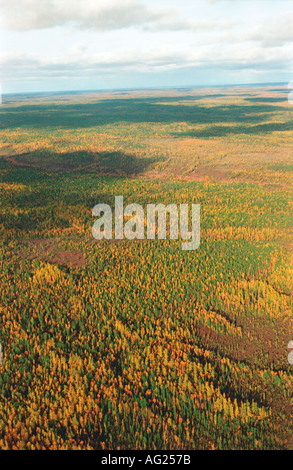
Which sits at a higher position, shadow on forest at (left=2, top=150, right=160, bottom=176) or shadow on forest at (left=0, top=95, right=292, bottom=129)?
shadow on forest at (left=0, top=95, right=292, bottom=129)

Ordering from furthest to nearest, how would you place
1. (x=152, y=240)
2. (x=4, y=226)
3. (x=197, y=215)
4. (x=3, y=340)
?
(x=197, y=215), (x=4, y=226), (x=152, y=240), (x=3, y=340)

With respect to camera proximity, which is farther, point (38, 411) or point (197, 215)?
Answer: point (197, 215)

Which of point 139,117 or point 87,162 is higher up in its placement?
point 139,117

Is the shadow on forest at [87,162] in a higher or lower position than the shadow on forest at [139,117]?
lower

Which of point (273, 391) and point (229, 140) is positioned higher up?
point (229, 140)

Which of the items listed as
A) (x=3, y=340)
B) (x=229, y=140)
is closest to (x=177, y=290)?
(x=3, y=340)

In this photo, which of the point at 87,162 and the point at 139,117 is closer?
the point at 87,162

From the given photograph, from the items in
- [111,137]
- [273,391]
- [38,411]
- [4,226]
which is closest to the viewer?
[38,411]

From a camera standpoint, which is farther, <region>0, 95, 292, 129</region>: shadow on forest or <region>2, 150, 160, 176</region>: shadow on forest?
<region>0, 95, 292, 129</region>: shadow on forest

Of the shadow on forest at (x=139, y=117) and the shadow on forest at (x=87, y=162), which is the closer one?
the shadow on forest at (x=87, y=162)
